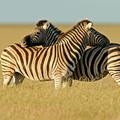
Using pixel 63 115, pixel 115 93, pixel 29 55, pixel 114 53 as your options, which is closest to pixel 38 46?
pixel 29 55

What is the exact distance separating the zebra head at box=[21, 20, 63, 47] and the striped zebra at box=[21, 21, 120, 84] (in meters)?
0.03

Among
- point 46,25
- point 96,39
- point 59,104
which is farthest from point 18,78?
point 59,104

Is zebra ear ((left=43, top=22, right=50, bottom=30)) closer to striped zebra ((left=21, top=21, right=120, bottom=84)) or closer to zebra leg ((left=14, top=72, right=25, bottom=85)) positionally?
striped zebra ((left=21, top=21, right=120, bottom=84))

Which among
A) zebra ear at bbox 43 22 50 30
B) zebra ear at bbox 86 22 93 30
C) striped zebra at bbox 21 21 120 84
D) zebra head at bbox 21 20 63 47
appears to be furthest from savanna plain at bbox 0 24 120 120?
zebra ear at bbox 43 22 50 30

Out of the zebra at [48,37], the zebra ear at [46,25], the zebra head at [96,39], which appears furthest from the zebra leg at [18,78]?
the zebra head at [96,39]

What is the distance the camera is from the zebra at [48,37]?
1412 centimetres

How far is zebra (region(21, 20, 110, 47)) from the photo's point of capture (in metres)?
14.1

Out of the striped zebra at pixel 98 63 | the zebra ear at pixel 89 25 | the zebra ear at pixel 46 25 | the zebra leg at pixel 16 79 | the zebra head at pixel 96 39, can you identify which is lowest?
the zebra leg at pixel 16 79

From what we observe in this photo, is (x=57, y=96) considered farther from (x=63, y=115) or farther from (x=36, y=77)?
(x=36, y=77)

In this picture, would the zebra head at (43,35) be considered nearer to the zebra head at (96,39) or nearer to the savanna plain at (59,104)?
the zebra head at (96,39)

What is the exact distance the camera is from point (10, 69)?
13.7 meters

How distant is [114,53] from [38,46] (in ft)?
6.91

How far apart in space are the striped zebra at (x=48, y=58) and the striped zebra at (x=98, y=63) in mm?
393

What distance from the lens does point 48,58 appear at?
13.4 m
